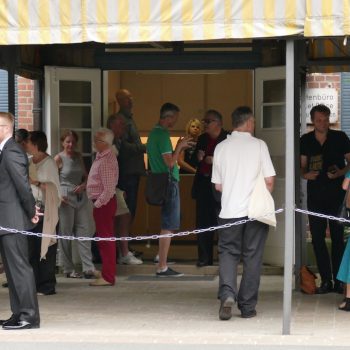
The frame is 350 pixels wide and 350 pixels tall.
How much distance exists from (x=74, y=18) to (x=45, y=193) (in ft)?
7.88

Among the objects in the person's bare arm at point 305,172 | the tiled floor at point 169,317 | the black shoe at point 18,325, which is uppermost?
the person's bare arm at point 305,172

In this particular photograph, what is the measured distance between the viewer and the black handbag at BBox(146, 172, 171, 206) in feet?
44.0

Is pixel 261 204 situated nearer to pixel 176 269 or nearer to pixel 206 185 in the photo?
pixel 206 185

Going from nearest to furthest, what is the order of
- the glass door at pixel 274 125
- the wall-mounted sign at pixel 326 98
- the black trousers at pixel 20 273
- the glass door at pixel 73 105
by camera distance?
the black trousers at pixel 20 273, the glass door at pixel 274 125, the glass door at pixel 73 105, the wall-mounted sign at pixel 326 98

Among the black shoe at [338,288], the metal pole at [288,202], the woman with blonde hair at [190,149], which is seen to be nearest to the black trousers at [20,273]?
the metal pole at [288,202]

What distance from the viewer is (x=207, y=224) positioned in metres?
13.8

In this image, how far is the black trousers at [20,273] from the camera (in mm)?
10055

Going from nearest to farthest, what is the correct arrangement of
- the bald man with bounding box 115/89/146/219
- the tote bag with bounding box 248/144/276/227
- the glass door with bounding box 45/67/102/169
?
the tote bag with bounding box 248/144/276/227
the glass door with bounding box 45/67/102/169
the bald man with bounding box 115/89/146/219

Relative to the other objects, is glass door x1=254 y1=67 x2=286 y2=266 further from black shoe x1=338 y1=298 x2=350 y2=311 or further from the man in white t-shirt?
the man in white t-shirt

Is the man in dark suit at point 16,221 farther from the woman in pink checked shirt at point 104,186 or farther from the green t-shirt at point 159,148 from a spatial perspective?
the green t-shirt at point 159,148

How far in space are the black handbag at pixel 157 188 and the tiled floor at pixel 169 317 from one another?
955 millimetres

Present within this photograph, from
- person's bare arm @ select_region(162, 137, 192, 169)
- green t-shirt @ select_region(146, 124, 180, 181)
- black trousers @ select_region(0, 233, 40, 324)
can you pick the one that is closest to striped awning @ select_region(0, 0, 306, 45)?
black trousers @ select_region(0, 233, 40, 324)

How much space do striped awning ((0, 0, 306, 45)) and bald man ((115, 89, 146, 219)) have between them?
4.10 m

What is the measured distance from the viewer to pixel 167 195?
13414 millimetres
